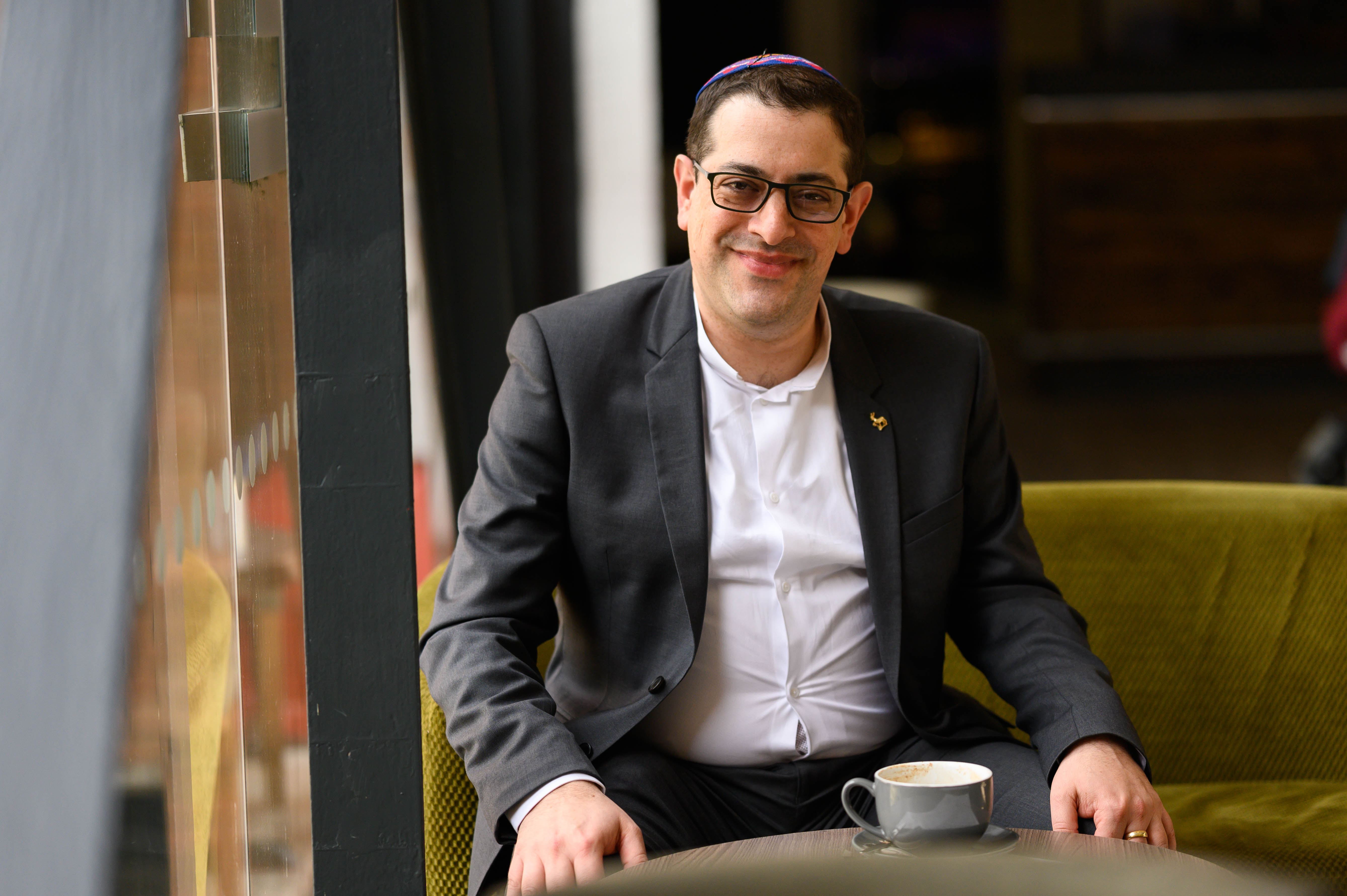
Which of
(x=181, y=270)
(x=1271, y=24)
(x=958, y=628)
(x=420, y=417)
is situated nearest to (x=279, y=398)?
(x=181, y=270)

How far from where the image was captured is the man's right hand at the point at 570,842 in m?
1.43

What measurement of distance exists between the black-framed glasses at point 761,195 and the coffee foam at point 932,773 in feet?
2.43

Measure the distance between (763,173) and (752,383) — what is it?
29cm

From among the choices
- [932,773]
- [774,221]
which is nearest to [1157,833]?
[932,773]

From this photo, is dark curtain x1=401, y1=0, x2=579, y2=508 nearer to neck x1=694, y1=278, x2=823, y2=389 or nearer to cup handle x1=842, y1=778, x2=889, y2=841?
neck x1=694, y1=278, x2=823, y2=389

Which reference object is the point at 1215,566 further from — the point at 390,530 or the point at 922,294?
the point at 922,294

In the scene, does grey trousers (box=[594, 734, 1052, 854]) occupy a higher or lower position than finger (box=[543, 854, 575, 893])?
lower

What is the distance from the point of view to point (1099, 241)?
28.3ft

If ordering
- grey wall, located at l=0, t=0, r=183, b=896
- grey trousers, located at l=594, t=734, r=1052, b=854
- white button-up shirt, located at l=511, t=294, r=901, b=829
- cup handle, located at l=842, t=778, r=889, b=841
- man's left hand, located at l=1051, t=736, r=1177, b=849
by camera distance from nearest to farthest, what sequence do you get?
grey wall, located at l=0, t=0, r=183, b=896 < cup handle, located at l=842, t=778, r=889, b=841 < man's left hand, located at l=1051, t=736, r=1177, b=849 < grey trousers, located at l=594, t=734, r=1052, b=854 < white button-up shirt, located at l=511, t=294, r=901, b=829

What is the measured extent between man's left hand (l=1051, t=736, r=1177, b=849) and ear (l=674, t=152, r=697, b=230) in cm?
84

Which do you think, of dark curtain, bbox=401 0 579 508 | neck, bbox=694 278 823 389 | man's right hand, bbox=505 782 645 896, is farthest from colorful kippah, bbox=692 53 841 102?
dark curtain, bbox=401 0 579 508

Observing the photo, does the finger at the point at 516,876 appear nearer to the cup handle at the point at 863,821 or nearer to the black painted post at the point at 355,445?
the black painted post at the point at 355,445

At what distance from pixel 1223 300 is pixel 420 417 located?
22.8ft

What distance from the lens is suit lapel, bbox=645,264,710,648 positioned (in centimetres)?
174
